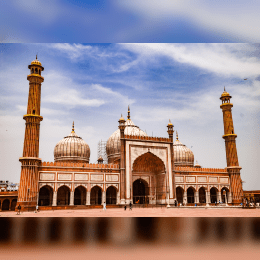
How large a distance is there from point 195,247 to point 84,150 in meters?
21.4

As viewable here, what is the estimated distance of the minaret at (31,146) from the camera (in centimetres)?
1816

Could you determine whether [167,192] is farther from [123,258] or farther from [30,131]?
[123,258]

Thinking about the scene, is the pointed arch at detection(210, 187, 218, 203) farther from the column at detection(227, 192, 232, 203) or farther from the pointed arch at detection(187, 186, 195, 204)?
the pointed arch at detection(187, 186, 195, 204)

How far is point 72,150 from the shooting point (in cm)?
2511

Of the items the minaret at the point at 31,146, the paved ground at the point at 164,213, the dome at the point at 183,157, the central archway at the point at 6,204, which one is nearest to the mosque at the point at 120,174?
the minaret at the point at 31,146

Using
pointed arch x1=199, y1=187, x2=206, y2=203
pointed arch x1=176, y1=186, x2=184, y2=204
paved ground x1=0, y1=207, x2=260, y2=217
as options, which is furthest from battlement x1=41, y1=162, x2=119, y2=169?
pointed arch x1=199, y1=187, x2=206, y2=203

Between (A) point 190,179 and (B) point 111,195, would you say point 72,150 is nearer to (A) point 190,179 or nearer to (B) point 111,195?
(B) point 111,195

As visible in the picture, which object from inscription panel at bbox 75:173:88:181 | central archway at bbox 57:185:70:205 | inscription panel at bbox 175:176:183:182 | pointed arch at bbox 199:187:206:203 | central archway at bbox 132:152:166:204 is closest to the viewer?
inscription panel at bbox 75:173:88:181

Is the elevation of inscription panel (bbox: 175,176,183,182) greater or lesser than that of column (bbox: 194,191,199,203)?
greater

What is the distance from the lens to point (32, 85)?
20781 mm

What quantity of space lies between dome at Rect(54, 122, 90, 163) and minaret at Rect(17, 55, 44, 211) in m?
5.41

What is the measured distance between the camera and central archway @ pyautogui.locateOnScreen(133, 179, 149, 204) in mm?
23845

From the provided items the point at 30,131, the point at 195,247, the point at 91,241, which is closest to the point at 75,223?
the point at 91,241

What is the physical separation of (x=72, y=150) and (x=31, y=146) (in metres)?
6.03
